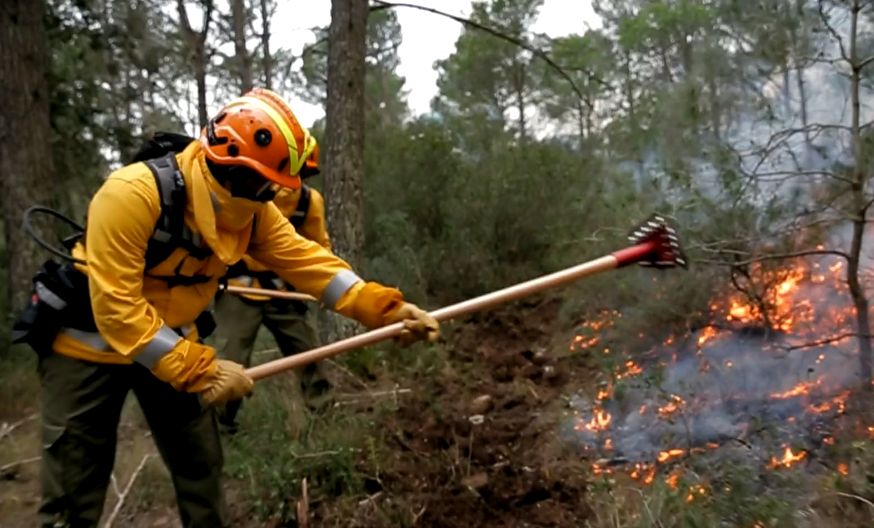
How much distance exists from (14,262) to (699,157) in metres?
5.98

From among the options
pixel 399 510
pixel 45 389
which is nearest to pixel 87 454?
pixel 45 389

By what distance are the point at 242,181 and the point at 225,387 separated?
777mm

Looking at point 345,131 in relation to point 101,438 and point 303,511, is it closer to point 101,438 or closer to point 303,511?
point 303,511

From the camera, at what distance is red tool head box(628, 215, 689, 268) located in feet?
13.8

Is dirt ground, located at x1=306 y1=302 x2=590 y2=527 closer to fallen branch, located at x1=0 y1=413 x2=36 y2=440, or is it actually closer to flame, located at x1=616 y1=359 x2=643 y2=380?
flame, located at x1=616 y1=359 x2=643 y2=380

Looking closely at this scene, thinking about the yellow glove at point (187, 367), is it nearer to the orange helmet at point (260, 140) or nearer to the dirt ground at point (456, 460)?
the orange helmet at point (260, 140)

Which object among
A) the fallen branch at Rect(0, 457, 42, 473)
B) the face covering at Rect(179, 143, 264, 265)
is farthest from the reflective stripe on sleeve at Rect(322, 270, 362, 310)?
the fallen branch at Rect(0, 457, 42, 473)

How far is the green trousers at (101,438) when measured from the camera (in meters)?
3.45

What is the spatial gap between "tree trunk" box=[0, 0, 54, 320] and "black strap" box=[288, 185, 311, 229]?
3.53 m

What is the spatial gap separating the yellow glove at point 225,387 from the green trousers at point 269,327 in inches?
87.7

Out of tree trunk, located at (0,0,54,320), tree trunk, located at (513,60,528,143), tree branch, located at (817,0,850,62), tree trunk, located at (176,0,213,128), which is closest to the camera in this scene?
tree branch, located at (817,0,850,62)

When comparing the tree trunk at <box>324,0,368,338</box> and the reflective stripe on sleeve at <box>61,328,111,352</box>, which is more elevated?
the tree trunk at <box>324,0,368,338</box>

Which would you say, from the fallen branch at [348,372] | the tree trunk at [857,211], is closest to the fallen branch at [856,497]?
the tree trunk at [857,211]

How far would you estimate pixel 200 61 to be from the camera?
12656 mm
